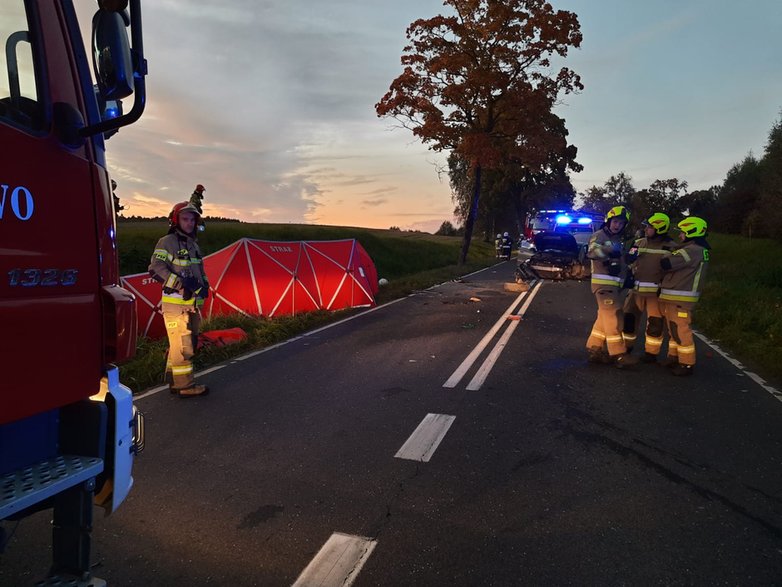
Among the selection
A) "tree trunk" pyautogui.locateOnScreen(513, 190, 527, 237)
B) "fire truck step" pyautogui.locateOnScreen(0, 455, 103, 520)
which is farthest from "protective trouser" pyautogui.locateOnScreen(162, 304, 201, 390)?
"tree trunk" pyautogui.locateOnScreen(513, 190, 527, 237)

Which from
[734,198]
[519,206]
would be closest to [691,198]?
[734,198]

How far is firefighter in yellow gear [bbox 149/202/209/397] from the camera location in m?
5.21

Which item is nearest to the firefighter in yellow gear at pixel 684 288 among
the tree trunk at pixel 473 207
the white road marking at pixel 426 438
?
the white road marking at pixel 426 438

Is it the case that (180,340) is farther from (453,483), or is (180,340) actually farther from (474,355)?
(474,355)

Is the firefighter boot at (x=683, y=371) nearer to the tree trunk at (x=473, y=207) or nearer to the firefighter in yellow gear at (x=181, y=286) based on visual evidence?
the firefighter in yellow gear at (x=181, y=286)

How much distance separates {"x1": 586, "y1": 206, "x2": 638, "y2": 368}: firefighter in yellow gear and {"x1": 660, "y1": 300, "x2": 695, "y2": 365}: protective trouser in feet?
1.78

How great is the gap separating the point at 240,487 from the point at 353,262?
31.5 feet

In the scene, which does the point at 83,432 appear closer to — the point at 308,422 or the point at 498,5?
the point at 308,422

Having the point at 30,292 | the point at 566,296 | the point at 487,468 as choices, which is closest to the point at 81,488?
the point at 30,292

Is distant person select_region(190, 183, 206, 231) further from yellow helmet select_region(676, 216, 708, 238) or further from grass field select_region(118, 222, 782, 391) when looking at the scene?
yellow helmet select_region(676, 216, 708, 238)

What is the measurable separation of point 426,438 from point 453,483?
0.79 m

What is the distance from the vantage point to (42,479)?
1.77 m

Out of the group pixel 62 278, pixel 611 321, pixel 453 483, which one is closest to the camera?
pixel 62 278

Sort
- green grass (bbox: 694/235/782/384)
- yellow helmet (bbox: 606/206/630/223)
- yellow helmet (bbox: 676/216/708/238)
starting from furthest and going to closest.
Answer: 1. green grass (bbox: 694/235/782/384)
2. yellow helmet (bbox: 606/206/630/223)
3. yellow helmet (bbox: 676/216/708/238)
